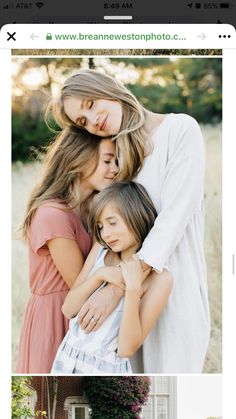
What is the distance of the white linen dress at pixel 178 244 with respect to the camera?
82.0 inches

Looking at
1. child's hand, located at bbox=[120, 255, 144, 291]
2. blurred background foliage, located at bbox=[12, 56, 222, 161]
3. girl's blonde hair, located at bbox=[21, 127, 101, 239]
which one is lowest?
child's hand, located at bbox=[120, 255, 144, 291]

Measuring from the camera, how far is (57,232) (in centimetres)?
214

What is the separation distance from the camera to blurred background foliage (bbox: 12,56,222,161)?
211 centimetres

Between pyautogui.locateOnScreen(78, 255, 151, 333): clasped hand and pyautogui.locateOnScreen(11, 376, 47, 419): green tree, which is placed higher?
pyautogui.locateOnScreen(78, 255, 151, 333): clasped hand

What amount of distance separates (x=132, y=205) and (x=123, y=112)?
0.21 metres

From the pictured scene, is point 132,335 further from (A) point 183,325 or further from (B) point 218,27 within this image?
(B) point 218,27

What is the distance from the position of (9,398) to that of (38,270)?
11.7 inches

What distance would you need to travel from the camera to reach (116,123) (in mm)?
2092

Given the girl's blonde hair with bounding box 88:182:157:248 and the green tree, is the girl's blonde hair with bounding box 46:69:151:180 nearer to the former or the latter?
the girl's blonde hair with bounding box 88:182:157:248

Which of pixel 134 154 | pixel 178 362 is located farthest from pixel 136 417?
pixel 134 154
